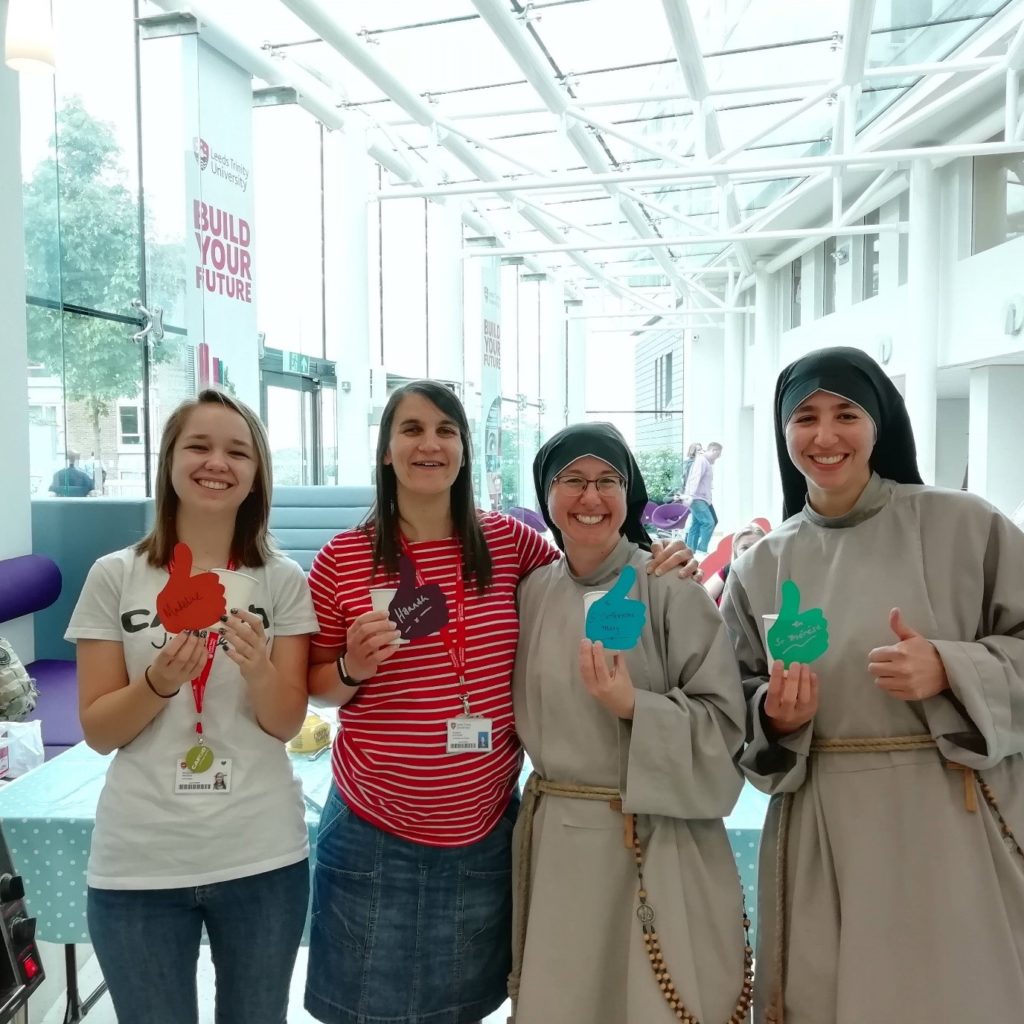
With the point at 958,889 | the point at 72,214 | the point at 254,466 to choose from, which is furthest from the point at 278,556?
the point at 72,214

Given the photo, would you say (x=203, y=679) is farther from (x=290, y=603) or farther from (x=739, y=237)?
(x=739, y=237)

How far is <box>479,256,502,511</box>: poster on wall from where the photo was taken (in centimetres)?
1530

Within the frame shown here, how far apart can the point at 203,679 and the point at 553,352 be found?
19.1 meters

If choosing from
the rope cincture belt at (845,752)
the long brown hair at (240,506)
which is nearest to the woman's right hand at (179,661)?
the long brown hair at (240,506)

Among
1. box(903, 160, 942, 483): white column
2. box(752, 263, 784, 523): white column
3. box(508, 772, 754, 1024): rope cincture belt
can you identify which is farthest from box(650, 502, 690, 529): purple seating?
box(752, 263, 784, 523): white column

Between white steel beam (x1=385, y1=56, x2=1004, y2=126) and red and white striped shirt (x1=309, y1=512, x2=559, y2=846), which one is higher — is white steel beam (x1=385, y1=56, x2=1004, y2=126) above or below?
above

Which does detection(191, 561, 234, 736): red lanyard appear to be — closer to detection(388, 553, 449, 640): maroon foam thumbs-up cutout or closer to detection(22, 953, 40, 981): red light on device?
detection(388, 553, 449, 640): maroon foam thumbs-up cutout

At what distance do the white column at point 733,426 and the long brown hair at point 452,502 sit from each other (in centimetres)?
1828

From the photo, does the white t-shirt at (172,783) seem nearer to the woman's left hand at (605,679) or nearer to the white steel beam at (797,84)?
the woman's left hand at (605,679)

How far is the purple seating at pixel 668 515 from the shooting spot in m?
5.45

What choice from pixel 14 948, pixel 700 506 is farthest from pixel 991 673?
pixel 700 506

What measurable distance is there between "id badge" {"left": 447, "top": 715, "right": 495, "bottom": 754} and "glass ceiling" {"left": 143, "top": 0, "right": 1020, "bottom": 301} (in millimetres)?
6054

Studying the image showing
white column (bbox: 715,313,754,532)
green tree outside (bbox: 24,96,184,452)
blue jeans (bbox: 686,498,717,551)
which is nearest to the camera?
green tree outside (bbox: 24,96,184,452)

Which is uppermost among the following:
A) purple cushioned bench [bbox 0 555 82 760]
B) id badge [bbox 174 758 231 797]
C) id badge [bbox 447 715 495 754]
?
id badge [bbox 447 715 495 754]
